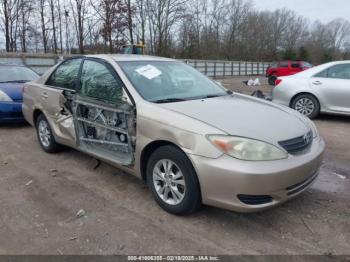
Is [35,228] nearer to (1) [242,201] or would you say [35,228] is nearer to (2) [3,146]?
(1) [242,201]

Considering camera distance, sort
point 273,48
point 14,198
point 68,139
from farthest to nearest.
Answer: point 273,48, point 68,139, point 14,198

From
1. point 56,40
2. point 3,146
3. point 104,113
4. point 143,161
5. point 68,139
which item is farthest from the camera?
point 56,40

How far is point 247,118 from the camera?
301 cm

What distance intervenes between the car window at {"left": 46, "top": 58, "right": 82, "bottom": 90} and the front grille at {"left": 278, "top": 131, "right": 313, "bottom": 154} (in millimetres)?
2771

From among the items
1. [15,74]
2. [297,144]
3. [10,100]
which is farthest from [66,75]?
[15,74]

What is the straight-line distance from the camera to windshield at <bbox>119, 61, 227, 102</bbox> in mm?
3436

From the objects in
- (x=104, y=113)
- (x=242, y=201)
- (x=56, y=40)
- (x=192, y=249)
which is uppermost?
(x=56, y=40)

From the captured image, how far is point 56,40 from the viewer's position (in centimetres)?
3041

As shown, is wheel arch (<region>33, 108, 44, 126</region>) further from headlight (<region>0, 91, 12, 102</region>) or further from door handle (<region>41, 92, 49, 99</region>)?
headlight (<region>0, 91, 12, 102</region>)

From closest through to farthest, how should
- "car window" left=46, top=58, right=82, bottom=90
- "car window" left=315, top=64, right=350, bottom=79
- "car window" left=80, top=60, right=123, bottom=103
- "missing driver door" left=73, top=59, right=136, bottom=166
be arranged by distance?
"missing driver door" left=73, top=59, right=136, bottom=166, "car window" left=80, top=60, right=123, bottom=103, "car window" left=46, top=58, right=82, bottom=90, "car window" left=315, top=64, right=350, bottom=79

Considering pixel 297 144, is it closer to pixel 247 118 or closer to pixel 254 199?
pixel 247 118

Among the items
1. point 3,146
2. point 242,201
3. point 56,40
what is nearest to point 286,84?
point 242,201

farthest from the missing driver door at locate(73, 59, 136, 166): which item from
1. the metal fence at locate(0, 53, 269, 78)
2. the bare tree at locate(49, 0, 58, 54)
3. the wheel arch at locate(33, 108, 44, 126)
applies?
the bare tree at locate(49, 0, 58, 54)

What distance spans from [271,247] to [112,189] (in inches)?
74.1
